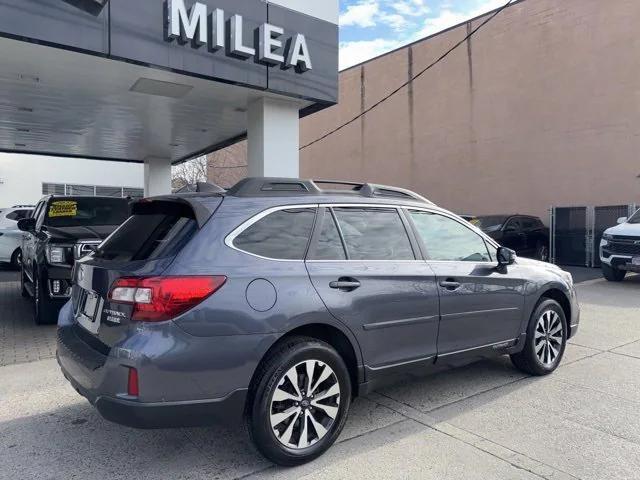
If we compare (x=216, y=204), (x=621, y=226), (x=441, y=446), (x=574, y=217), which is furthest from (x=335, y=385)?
(x=574, y=217)

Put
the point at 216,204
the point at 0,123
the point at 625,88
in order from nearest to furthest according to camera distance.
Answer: the point at 216,204
the point at 0,123
the point at 625,88

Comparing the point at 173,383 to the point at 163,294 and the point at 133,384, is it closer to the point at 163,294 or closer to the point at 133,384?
the point at 133,384

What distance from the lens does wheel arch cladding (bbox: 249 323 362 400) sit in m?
3.26

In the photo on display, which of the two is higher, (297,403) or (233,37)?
(233,37)

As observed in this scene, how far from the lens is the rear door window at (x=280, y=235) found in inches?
126

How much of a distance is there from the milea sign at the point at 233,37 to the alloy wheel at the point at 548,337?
5250 mm

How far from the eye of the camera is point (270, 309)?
305 cm

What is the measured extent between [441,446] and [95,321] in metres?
2.38

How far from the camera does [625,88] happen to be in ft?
48.2

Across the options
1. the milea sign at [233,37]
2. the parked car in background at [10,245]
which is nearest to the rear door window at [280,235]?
the milea sign at [233,37]

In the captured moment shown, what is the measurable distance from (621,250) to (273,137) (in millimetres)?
7836

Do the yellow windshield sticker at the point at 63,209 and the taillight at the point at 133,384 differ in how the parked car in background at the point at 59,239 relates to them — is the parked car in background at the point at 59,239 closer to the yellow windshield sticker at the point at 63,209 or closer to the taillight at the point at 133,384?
the yellow windshield sticker at the point at 63,209

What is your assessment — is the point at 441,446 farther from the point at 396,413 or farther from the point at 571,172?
the point at 571,172

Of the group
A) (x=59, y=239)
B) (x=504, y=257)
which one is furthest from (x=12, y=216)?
(x=504, y=257)
